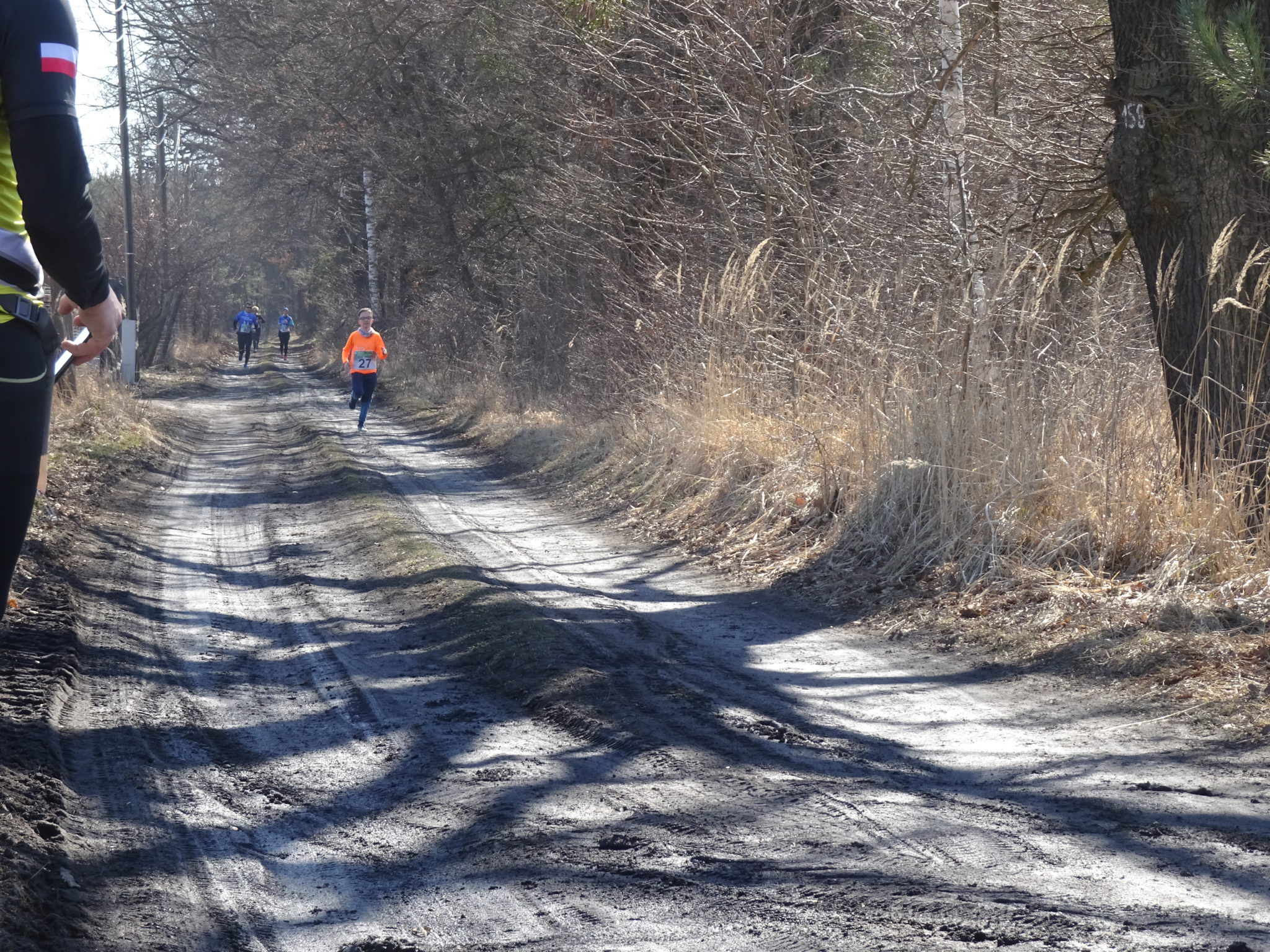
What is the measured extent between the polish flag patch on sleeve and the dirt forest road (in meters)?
1.98

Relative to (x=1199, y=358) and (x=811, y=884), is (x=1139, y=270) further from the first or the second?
(x=811, y=884)

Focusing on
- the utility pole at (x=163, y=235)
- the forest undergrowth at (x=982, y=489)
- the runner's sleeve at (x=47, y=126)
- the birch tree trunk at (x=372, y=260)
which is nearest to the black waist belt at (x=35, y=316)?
the runner's sleeve at (x=47, y=126)

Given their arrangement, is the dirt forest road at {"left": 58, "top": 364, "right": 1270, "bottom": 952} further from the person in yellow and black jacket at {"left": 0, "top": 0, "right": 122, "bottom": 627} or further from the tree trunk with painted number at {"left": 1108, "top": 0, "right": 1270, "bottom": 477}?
the tree trunk with painted number at {"left": 1108, "top": 0, "right": 1270, "bottom": 477}

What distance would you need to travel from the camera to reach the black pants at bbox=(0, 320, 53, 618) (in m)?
2.58

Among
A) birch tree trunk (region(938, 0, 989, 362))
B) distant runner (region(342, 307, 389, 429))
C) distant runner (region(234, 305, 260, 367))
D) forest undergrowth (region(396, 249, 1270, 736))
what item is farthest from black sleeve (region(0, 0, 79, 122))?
distant runner (region(234, 305, 260, 367))

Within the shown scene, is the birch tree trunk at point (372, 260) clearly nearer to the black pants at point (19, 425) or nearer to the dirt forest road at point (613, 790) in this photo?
the dirt forest road at point (613, 790)

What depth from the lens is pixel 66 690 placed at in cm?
525

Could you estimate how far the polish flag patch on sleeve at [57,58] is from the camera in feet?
8.20

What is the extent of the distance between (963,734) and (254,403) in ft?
85.2

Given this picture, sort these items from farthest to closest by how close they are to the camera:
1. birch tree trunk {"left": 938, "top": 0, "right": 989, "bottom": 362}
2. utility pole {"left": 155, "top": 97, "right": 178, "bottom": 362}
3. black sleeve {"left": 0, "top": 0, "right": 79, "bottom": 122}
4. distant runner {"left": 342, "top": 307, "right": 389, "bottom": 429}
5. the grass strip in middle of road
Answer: utility pole {"left": 155, "top": 97, "right": 178, "bottom": 362} < distant runner {"left": 342, "top": 307, "right": 389, "bottom": 429} < birch tree trunk {"left": 938, "top": 0, "right": 989, "bottom": 362} < the grass strip in middle of road < black sleeve {"left": 0, "top": 0, "right": 79, "bottom": 122}

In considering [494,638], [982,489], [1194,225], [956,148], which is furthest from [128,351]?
[1194,225]

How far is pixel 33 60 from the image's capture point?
249 centimetres

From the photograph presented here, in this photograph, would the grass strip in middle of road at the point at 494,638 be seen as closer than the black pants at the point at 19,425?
No

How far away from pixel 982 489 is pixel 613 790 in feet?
14.0
